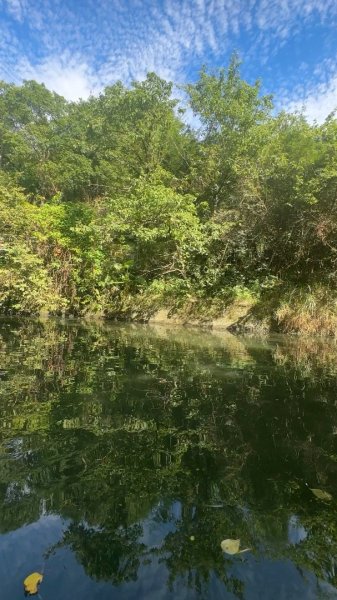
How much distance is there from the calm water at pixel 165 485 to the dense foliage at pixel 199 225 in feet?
29.9

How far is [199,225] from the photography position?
1648cm

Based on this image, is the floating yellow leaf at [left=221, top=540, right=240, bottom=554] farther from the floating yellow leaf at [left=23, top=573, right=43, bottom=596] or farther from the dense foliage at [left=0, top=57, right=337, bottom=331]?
the dense foliage at [left=0, top=57, right=337, bottom=331]

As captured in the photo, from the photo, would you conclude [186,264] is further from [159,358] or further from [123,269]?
[159,358]

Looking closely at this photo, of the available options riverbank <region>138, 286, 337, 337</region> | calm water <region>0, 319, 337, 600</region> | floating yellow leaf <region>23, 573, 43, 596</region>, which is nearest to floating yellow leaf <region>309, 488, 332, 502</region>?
calm water <region>0, 319, 337, 600</region>

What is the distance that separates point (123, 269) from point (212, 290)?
14.1 feet

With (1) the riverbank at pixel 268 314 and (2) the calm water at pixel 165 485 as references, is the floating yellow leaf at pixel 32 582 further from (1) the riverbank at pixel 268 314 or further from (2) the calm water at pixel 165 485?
(1) the riverbank at pixel 268 314

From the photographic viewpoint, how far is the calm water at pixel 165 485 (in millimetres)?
2184

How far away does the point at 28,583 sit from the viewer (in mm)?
2049

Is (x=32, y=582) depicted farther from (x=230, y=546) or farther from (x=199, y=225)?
(x=199, y=225)

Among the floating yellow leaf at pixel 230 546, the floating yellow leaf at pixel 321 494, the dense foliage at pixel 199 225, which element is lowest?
Answer: the floating yellow leaf at pixel 230 546

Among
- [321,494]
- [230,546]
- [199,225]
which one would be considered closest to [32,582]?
[230,546]

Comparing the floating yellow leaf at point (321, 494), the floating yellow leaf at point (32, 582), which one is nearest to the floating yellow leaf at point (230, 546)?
the floating yellow leaf at point (321, 494)

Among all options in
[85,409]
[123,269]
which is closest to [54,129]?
[123,269]

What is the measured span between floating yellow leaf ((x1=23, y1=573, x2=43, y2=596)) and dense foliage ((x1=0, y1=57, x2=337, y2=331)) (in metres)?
12.5
